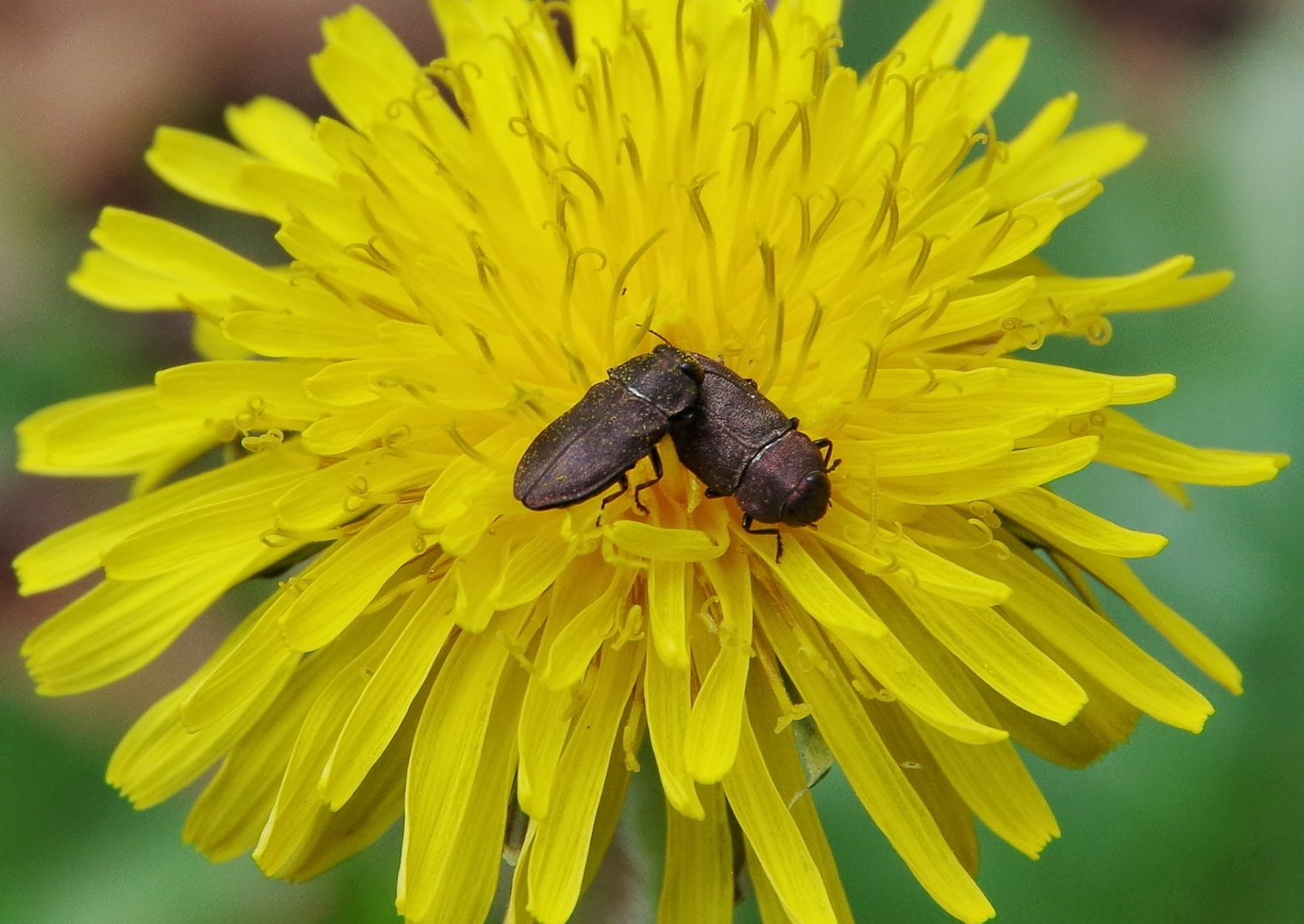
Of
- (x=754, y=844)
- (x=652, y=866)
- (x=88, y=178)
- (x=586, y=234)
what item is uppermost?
(x=88, y=178)

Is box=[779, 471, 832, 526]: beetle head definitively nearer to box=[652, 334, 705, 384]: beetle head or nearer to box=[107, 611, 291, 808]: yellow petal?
box=[652, 334, 705, 384]: beetle head

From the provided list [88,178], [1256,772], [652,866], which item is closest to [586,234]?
[652,866]

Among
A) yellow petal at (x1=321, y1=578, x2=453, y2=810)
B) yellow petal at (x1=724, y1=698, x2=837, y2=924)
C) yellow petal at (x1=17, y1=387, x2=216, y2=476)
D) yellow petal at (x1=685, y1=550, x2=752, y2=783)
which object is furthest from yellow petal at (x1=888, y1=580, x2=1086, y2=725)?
yellow petal at (x1=17, y1=387, x2=216, y2=476)

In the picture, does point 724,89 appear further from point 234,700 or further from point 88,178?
point 88,178

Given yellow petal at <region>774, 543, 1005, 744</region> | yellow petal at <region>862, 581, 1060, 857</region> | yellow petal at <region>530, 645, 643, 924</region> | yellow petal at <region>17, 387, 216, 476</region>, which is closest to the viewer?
yellow petal at <region>774, 543, 1005, 744</region>

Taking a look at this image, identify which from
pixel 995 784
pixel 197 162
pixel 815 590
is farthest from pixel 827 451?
pixel 197 162
